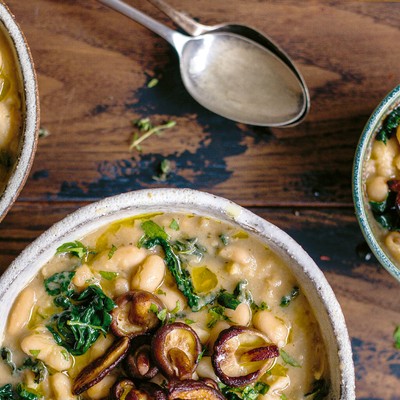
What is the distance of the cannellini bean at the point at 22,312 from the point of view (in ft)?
5.98

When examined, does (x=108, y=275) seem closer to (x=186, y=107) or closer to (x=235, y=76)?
(x=186, y=107)

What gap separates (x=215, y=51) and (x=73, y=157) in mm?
542

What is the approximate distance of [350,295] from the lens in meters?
2.27

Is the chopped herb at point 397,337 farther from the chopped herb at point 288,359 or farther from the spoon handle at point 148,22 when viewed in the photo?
the spoon handle at point 148,22

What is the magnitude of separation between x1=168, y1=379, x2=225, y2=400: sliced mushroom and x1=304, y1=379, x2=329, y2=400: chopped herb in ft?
1.03

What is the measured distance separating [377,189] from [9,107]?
41.4 inches

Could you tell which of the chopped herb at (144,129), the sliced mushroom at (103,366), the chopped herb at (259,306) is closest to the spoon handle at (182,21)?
the chopped herb at (144,129)

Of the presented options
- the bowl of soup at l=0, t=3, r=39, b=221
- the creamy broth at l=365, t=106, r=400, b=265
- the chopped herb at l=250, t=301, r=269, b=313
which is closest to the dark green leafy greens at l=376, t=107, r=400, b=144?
the creamy broth at l=365, t=106, r=400, b=265

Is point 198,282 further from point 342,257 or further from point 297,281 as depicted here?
point 342,257

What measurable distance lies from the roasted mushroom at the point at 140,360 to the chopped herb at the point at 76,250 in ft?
0.79

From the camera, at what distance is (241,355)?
71.1 inches

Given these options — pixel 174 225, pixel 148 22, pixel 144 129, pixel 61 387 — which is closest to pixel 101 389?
pixel 61 387

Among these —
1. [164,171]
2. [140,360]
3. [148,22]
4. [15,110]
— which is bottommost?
[140,360]

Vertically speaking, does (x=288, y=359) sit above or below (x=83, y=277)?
below
